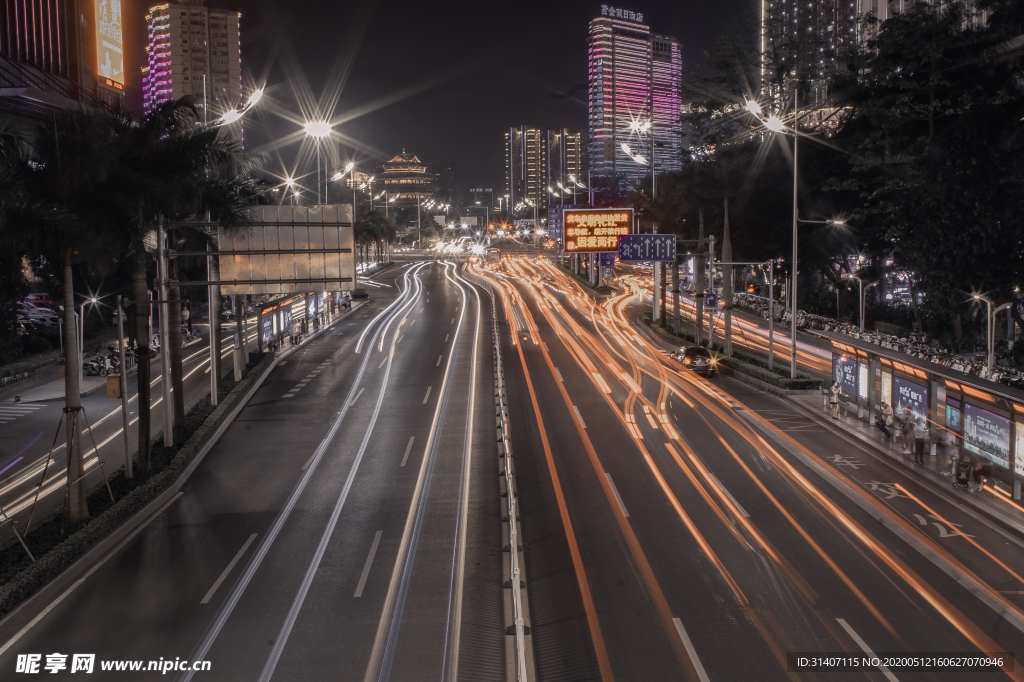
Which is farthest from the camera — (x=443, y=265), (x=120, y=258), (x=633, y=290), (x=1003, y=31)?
(x=443, y=265)

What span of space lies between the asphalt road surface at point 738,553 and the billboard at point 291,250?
928 centimetres

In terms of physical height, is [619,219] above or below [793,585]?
above

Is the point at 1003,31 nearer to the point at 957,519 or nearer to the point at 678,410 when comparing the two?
the point at 678,410

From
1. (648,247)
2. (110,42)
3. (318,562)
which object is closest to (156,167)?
(318,562)

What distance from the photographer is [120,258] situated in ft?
80.3

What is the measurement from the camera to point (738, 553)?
16.2 metres

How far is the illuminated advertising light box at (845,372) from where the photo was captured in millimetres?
28562

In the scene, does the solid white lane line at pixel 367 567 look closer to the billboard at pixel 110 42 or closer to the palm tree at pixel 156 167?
the palm tree at pixel 156 167

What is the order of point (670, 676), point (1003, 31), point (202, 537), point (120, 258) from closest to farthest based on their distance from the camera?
point (670, 676)
point (202, 537)
point (120, 258)
point (1003, 31)

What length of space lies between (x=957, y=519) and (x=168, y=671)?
57.0 feet

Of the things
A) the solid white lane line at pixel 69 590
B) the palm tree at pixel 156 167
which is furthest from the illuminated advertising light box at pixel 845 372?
the solid white lane line at pixel 69 590

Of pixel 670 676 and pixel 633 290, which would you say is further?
pixel 633 290

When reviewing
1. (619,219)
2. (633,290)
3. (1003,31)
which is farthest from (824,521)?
(633,290)

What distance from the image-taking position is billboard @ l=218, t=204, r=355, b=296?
93.5ft
